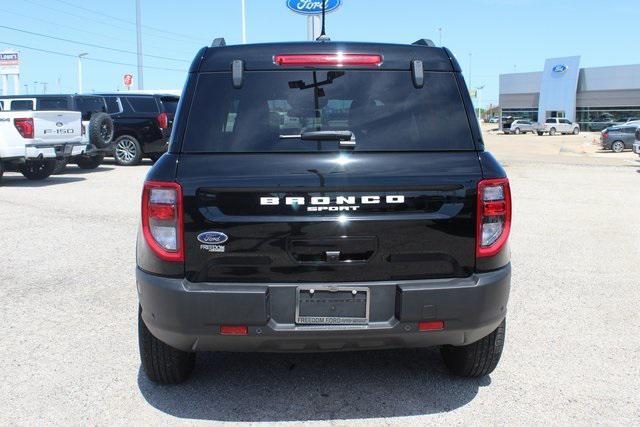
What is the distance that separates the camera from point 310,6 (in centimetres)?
2597

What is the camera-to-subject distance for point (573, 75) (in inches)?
2815

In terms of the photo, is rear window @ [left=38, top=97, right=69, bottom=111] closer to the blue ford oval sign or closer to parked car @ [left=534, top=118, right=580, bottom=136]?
the blue ford oval sign

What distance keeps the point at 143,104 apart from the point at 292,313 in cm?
1660

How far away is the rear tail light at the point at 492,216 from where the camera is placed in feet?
10.1

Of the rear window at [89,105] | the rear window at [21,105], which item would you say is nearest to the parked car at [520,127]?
the rear window at [89,105]

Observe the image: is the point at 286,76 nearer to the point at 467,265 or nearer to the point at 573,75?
the point at 467,265

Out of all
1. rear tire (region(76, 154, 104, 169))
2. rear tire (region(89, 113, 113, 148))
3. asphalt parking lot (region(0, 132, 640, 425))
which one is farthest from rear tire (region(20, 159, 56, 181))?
asphalt parking lot (region(0, 132, 640, 425))

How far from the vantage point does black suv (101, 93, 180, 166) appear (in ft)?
59.7

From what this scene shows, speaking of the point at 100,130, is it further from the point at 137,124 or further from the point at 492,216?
the point at 492,216

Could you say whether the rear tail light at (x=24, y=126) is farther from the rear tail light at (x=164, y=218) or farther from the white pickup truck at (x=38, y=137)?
the rear tail light at (x=164, y=218)

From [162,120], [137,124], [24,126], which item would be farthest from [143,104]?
[24,126]

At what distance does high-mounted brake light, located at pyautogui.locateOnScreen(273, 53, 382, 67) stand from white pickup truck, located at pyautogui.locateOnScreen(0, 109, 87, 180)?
1135cm

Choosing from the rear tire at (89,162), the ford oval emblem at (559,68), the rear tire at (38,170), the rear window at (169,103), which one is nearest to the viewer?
the rear tire at (38,170)

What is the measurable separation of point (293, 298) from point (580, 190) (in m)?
12.3
